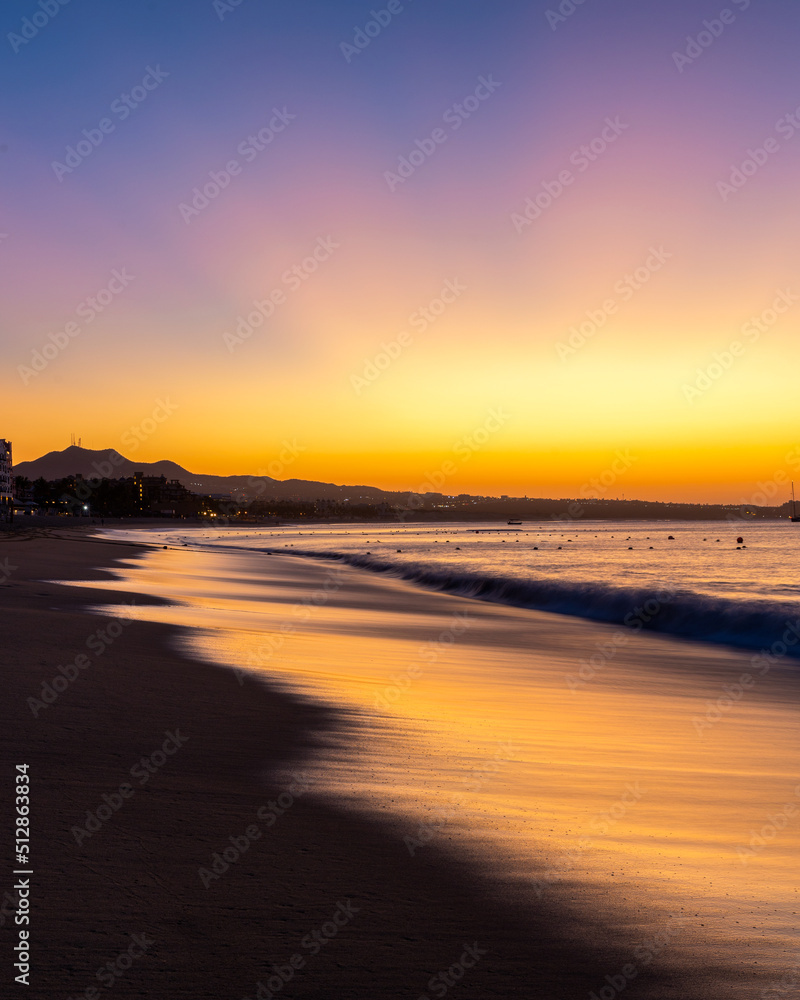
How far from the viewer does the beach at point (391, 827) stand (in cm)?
432

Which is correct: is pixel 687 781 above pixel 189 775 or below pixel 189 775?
below

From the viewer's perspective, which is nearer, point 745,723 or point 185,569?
point 745,723

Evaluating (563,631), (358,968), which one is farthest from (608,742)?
(563,631)

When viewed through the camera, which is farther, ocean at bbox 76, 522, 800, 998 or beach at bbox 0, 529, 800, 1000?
ocean at bbox 76, 522, 800, 998

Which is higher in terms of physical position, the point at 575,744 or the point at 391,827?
the point at 391,827

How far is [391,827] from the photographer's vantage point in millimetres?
6375

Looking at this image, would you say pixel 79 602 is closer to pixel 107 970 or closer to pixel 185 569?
pixel 107 970

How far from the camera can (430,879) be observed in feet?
17.8

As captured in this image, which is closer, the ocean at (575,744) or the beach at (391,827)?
the beach at (391,827)

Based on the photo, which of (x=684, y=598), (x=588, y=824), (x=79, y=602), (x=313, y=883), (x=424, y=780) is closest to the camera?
(x=313, y=883)

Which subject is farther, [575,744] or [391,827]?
[575,744]

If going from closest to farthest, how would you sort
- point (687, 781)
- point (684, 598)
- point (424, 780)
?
point (424, 780) < point (687, 781) < point (684, 598)

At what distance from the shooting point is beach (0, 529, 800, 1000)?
4316 millimetres

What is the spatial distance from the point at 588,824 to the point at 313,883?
105 inches
